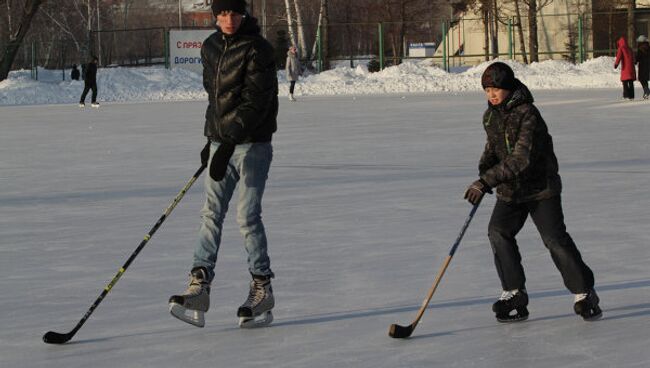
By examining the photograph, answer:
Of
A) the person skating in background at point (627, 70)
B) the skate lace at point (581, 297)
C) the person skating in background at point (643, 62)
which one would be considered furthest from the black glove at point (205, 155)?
the person skating in background at point (643, 62)

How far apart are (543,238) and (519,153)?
0.47 metres

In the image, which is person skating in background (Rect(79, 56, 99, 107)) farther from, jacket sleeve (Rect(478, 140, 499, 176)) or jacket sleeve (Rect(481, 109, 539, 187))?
jacket sleeve (Rect(481, 109, 539, 187))

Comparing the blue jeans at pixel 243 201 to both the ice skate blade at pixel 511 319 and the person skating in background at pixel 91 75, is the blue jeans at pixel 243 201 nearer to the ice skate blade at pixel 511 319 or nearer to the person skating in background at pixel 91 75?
the ice skate blade at pixel 511 319

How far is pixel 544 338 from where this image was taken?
4883 millimetres

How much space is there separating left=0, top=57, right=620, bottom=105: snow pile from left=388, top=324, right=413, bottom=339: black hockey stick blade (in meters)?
28.8

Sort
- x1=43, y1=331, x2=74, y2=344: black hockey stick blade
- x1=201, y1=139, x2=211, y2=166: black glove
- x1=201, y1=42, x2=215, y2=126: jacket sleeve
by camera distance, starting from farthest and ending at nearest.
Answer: x1=201, y1=139, x2=211, y2=166: black glove
x1=201, y1=42, x2=215, y2=126: jacket sleeve
x1=43, y1=331, x2=74, y2=344: black hockey stick blade

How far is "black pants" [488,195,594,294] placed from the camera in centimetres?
516

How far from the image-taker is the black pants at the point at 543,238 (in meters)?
5.16

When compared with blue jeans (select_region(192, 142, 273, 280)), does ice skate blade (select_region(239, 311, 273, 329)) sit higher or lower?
lower

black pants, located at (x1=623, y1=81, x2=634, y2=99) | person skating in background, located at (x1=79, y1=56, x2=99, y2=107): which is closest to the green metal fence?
person skating in background, located at (x1=79, y1=56, x2=99, y2=107)

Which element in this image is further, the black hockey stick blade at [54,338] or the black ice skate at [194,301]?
the black ice skate at [194,301]

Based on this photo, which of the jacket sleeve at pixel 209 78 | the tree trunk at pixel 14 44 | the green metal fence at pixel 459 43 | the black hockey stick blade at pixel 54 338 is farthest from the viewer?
the green metal fence at pixel 459 43

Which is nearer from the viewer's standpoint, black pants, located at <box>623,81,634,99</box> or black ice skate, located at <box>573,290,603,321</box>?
black ice skate, located at <box>573,290,603,321</box>

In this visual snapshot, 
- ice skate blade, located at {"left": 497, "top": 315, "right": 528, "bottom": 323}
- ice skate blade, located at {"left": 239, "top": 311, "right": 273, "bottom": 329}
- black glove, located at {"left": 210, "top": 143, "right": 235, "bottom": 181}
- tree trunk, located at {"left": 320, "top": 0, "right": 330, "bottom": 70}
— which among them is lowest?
ice skate blade, located at {"left": 497, "top": 315, "right": 528, "bottom": 323}
